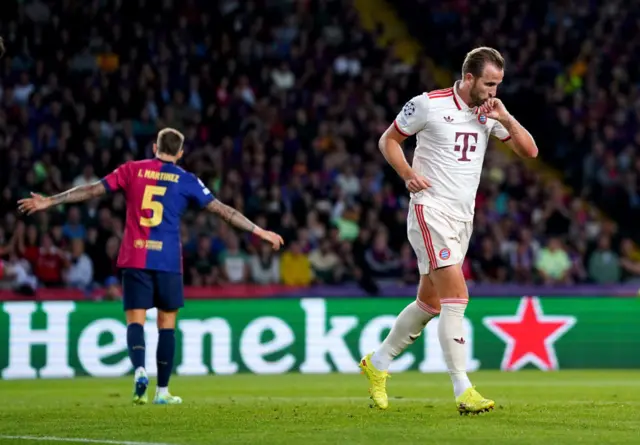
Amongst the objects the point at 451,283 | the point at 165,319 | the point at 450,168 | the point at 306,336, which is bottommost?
the point at 306,336

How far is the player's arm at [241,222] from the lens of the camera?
11.4 m

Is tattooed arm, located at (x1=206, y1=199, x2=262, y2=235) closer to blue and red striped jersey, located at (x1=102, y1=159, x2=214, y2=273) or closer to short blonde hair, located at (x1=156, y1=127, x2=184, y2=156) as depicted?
blue and red striped jersey, located at (x1=102, y1=159, x2=214, y2=273)

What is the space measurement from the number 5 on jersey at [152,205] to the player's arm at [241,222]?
0.41 meters

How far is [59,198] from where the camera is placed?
11.4m

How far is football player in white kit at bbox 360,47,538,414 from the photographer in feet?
31.8

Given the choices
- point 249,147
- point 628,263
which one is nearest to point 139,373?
point 249,147

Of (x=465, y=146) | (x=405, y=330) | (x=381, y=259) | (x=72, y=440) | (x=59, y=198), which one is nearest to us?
(x=72, y=440)

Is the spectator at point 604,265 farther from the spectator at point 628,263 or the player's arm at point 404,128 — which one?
the player's arm at point 404,128

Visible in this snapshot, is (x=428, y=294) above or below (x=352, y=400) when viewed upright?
above

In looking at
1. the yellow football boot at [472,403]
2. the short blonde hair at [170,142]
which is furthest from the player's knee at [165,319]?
the yellow football boot at [472,403]

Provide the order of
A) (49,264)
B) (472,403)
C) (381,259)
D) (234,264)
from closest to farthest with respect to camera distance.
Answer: (472,403) < (49,264) < (234,264) < (381,259)

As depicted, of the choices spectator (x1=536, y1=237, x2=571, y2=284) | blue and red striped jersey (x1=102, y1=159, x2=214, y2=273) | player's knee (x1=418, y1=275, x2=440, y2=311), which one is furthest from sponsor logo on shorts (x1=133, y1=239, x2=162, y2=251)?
spectator (x1=536, y1=237, x2=571, y2=284)

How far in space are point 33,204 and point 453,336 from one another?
3.65m

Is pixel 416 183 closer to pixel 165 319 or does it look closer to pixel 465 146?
pixel 465 146
